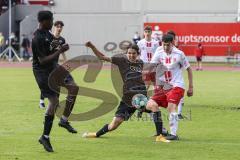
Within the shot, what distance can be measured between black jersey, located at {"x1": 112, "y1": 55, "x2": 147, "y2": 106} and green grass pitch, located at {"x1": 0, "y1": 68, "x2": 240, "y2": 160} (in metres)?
0.86

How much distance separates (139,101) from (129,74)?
0.54 meters

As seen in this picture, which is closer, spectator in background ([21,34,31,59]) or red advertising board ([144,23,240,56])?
red advertising board ([144,23,240,56])

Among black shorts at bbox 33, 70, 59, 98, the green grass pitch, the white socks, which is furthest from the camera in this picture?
the white socks

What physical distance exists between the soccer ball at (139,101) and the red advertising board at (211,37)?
110ft

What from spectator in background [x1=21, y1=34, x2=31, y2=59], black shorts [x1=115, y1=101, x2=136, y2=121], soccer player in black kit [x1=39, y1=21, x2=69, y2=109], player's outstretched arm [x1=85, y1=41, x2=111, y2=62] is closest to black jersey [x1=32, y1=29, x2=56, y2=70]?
soccer player in black kit [x1=39, y1=21, x2=69, y2=109]

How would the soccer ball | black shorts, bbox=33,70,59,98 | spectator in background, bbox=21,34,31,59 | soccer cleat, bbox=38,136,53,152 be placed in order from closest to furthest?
soccer cleat, bbox=38,136,53,152 < black shorts, bbox=33,70,59,98 < the soccer ball < spectator in background, bbox=21,34,31,59

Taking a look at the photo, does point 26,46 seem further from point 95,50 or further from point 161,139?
point 95,50

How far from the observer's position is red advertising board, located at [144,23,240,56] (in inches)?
1772

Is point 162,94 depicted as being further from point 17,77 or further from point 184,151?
point 17,77

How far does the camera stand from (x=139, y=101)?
11969 millimetres

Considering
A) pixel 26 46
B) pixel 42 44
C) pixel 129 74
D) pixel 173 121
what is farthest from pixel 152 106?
pixel 26 46

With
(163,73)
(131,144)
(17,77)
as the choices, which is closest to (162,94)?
(163,73)

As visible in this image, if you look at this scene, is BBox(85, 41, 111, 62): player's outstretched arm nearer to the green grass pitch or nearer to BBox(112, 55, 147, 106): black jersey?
BBox(112, 55, 147, 106): black jersey

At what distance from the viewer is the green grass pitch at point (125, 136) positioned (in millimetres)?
10312
